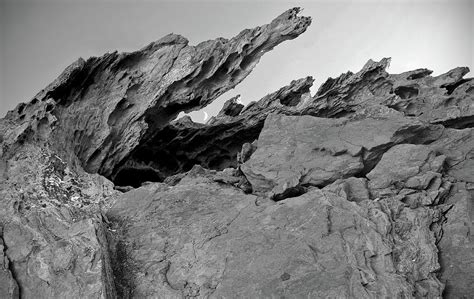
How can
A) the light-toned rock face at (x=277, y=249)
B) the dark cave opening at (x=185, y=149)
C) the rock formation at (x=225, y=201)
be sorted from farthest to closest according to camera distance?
the dark cave opening at (x=185, y=149), the rock formation at (x=225, y=201), the light-toned rock face at (x=277, y=249)

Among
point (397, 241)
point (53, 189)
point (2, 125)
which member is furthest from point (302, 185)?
point (2, 125)

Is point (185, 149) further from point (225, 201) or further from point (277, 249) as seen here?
point (277, 249)

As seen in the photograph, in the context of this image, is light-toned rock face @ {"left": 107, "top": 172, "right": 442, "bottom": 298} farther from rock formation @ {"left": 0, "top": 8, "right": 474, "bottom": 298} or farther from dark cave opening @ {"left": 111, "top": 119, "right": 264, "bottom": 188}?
dark cave opening @ {"left": 111, "top": 119, "right": 264, "bottom": 188}

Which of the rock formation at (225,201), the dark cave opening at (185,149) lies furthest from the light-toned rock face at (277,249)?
the dark cave opening at (185,149)

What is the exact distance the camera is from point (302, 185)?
17.9 m

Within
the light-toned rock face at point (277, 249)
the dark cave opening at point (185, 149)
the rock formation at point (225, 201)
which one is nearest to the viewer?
the light-toned rock face at point (277, 249)

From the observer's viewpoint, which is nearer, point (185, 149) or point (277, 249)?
point (277, 249)

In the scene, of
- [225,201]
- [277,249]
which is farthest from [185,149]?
[277,249]

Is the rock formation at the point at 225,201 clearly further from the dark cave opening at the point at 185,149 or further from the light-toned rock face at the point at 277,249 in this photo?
the dark cave opening at the point at 185,149

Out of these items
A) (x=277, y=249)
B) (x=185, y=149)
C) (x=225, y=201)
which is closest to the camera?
(x=277, y=249)

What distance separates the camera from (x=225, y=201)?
53.7 feet

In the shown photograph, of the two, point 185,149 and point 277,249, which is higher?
point 185,149

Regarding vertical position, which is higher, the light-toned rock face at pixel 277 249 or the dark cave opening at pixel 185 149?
the dark cave opening at pixel 185 149

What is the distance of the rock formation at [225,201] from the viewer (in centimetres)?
1171
